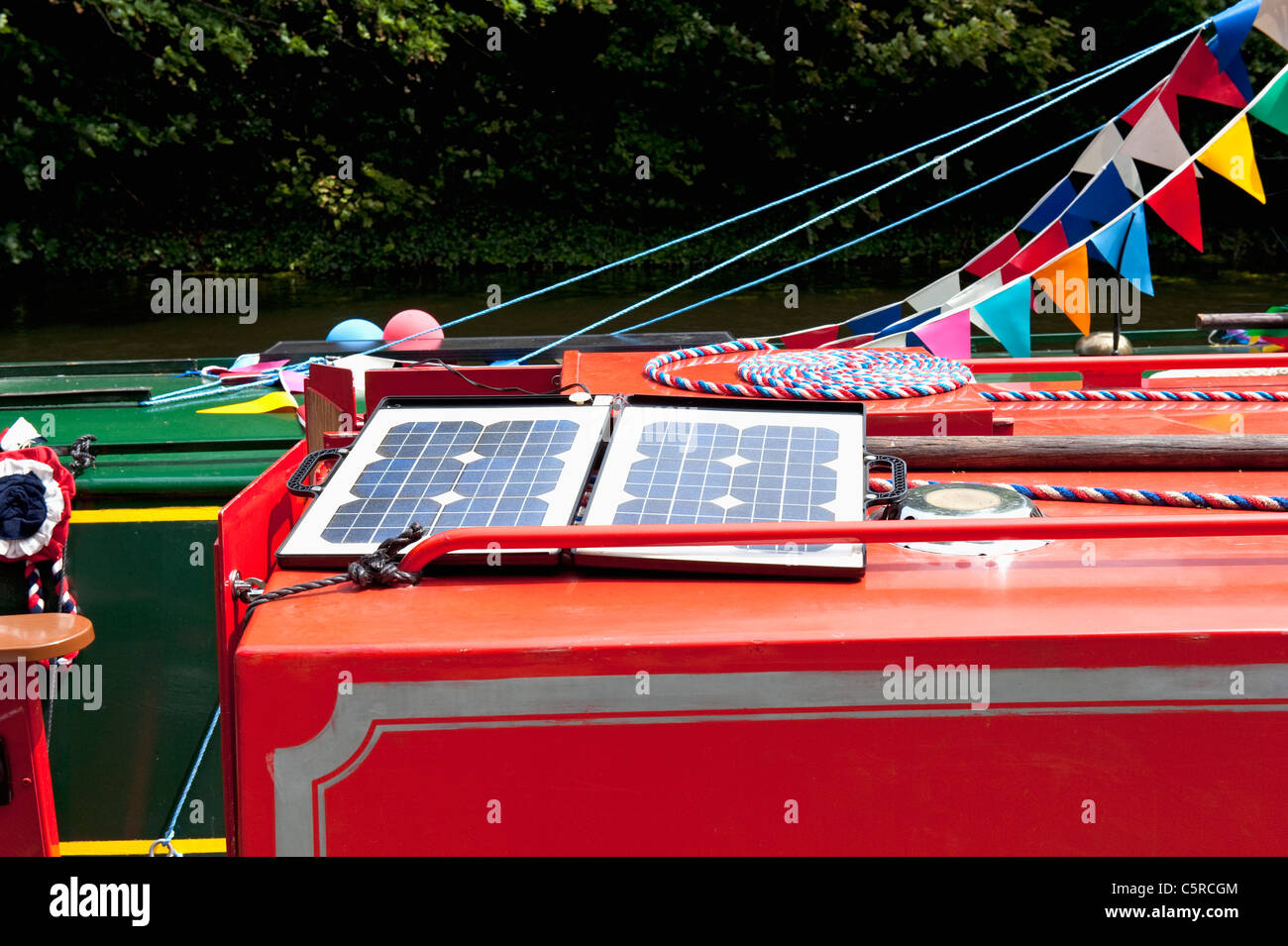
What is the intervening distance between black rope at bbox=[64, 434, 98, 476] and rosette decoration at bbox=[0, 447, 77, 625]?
0.38 metres

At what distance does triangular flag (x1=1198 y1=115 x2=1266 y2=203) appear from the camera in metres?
3.06

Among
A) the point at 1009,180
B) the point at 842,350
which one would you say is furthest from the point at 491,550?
the point at 1009,180

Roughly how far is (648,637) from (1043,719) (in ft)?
1.61

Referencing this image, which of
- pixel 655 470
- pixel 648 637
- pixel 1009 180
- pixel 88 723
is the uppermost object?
pixel 1009 180

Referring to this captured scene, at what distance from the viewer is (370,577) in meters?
1.69

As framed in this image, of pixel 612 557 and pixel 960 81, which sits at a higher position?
pixel 960 81

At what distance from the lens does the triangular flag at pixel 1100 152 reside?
4.01m

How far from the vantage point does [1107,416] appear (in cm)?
263

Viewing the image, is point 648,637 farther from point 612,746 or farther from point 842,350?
point 842,350

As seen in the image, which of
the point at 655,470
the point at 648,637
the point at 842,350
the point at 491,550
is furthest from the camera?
the point at 842,350

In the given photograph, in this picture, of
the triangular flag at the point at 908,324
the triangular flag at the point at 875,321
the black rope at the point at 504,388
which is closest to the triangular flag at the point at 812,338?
the triangular flag at the point at 875,321

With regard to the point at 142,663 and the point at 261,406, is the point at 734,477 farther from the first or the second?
the point at 261,406

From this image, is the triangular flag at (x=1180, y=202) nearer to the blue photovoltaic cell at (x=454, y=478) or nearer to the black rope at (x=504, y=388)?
the black rope at (x=504, y=388)

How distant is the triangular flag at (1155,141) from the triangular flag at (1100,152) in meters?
0.47
